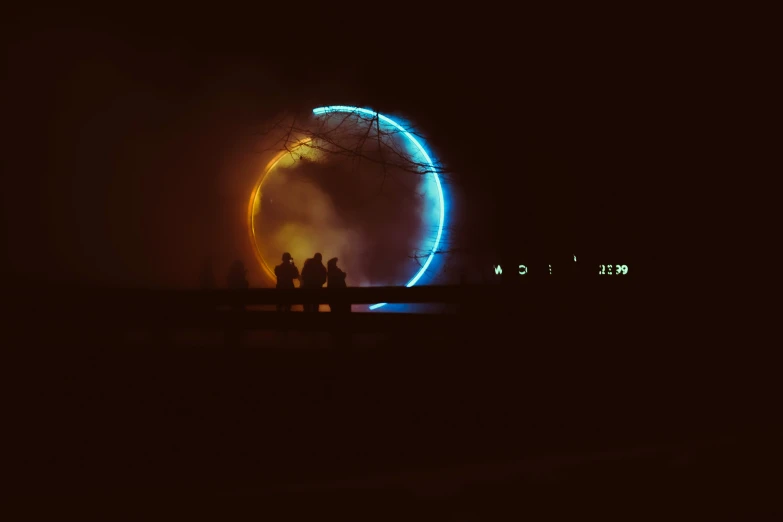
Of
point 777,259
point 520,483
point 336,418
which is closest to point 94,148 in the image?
point 336,418

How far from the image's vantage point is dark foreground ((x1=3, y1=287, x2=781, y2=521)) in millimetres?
4164

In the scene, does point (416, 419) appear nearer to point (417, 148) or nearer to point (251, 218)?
point (417, 148)

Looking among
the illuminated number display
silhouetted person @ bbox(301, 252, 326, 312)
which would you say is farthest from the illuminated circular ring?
the illuminated number display

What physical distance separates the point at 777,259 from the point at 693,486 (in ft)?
16.5

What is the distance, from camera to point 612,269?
9.03 meters

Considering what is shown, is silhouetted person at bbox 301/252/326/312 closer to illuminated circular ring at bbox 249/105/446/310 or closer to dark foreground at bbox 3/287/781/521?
illuminated circular ring at bbox 249/105/446/310

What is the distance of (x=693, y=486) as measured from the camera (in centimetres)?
452

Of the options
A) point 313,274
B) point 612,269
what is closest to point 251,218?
point 313,274

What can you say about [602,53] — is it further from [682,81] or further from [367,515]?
[367,515]

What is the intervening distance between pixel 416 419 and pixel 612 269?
334 cm

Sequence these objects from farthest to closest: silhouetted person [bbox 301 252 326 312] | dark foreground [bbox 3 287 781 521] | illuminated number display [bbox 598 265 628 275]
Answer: silhouetted person [bbox 301 252 326 312], illuminated number display [bbox 598 265 628 275], dark foreground [bbox 3 287 781 521]

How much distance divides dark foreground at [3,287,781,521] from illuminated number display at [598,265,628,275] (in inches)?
14.4

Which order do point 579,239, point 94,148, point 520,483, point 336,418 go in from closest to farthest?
point 520,483, point 336,418, point 579,239, point 94,148

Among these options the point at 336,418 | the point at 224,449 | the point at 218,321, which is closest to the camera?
the point at 224,449
